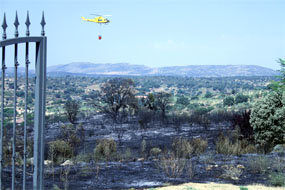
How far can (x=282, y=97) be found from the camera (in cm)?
1528

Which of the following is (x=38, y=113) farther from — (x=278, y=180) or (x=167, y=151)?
(x=167, y=151)

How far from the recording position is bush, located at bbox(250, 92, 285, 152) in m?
14.9

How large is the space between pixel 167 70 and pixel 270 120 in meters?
157

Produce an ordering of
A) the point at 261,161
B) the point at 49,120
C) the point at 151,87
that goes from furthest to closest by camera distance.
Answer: the point at 151,87 < the point at 49,120 < the point at 261,161

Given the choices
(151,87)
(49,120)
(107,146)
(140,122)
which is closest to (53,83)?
(151,87)

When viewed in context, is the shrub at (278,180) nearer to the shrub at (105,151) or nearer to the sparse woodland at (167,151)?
the sparse woodland at (167,151)

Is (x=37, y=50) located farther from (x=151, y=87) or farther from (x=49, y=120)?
(x=151, y=87)

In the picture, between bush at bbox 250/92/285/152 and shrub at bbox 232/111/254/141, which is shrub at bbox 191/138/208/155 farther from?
shrub at bbox 232/111/254/141

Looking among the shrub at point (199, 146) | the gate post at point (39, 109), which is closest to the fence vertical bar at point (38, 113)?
the gate post at point (39, 109)

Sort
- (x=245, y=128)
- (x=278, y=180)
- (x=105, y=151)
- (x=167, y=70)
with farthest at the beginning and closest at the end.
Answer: (x=167, y=70), (x=245, y=128), (x=105, y=151), (x=278, y=180)

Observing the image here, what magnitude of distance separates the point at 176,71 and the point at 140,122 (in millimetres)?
142112

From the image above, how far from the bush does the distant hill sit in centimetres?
13594

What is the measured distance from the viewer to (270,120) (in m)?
15.0

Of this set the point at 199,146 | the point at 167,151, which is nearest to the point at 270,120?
the point at 199,146
